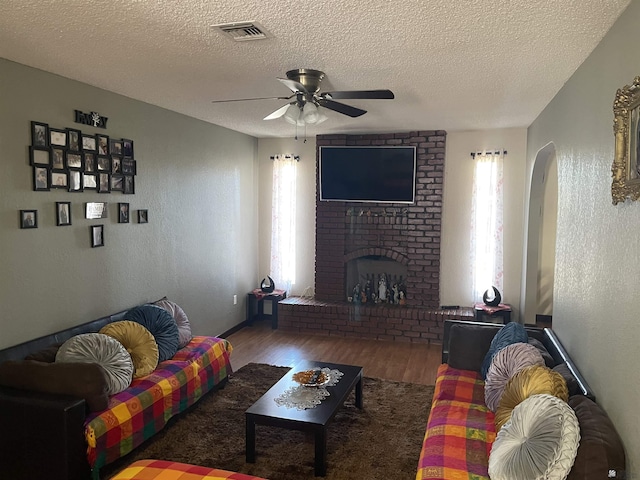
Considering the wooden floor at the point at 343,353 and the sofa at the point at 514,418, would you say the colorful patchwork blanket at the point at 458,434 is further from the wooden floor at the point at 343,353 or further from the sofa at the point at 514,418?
the wooden floor at the point at 343,353

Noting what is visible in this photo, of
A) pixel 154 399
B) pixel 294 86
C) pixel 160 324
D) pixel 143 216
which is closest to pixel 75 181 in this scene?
pixel 143 216

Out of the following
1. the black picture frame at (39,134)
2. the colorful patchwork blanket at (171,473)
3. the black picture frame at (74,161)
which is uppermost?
the black picture frame at (39,134)

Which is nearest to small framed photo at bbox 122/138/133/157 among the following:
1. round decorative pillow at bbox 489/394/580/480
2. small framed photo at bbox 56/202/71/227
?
small framed photo at bbox 56/202/71/227

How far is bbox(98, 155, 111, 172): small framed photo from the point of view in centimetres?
396

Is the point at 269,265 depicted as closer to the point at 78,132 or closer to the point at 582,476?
the point at 78,132

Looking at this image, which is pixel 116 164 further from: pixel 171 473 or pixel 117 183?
pixel 171 473

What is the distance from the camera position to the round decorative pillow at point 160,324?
3.94m

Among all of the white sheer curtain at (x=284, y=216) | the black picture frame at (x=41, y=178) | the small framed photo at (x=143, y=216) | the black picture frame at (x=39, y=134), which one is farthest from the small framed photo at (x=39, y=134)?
the white sheer curtain at (x=284, y=216)

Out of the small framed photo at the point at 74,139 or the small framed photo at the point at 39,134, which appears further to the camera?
the small framed photo at the point at 74,139

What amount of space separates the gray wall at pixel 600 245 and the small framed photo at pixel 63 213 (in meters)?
3.46

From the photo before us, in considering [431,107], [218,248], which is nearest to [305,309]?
[218,248]

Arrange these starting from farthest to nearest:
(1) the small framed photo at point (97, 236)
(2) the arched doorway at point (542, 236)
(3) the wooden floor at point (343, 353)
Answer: (2) the arched doorway at point (542, 236) < (3) the wooden floor at point (343, 353) < (1) the small framed photo at point (97, 236)

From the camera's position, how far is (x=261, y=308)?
6.86 metres

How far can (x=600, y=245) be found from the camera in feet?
8.31
